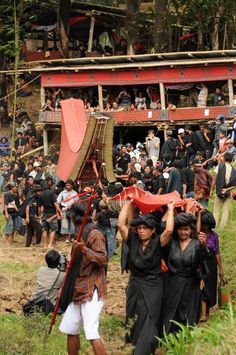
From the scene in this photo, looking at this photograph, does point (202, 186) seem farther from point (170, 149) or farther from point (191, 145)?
point (191, 145)

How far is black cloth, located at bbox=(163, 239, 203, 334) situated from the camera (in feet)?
32.6

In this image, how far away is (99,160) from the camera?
2073 cm

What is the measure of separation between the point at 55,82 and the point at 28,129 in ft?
7.14

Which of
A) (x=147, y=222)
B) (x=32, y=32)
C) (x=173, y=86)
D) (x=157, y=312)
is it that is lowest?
(x=157, y=312)

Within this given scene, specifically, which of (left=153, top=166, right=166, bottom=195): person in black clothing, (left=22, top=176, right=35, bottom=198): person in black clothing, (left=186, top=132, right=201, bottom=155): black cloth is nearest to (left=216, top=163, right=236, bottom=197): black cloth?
(left=153, top=166, right=166, bottom=195): person in black clothing

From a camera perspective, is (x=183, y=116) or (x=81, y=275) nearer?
(x=81, y=275)

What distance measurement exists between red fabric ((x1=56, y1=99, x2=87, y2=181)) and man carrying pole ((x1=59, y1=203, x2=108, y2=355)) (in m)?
11.4

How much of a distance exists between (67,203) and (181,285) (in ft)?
28.7

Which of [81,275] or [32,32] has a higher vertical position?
[32,32]

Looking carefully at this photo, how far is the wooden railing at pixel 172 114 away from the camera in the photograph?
88.8ft

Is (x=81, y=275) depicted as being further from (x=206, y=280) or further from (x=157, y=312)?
(x=206, y=280)

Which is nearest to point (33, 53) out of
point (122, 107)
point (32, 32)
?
point (32, 32)

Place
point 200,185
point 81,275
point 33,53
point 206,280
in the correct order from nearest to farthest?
point 81,275
point 206,280
point 200,185
point 33,53

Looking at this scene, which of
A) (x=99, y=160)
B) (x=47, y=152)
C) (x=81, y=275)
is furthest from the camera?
(x=47, y=152)
